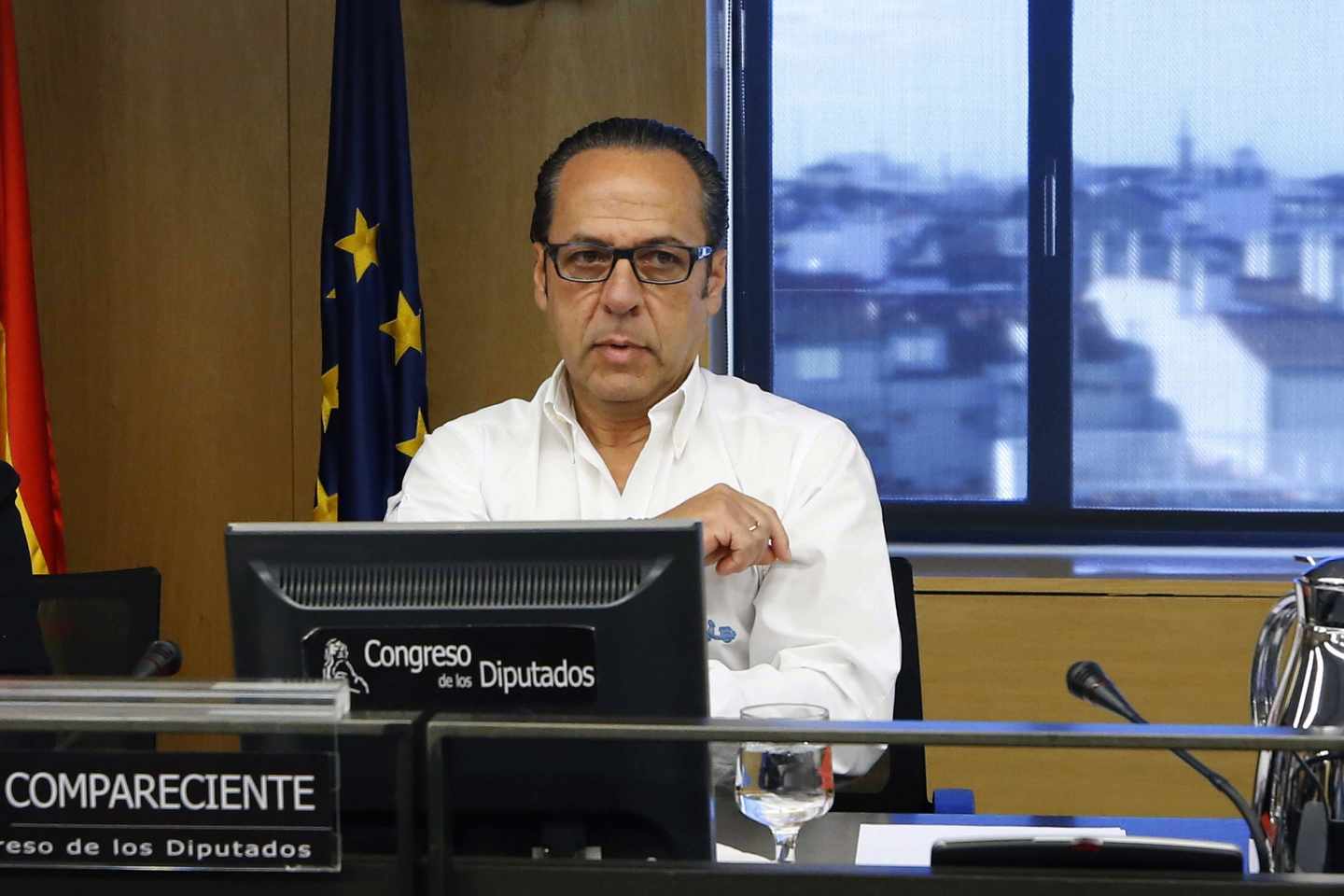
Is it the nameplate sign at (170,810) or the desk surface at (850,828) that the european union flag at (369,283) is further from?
the nameplate sign at (170,810)

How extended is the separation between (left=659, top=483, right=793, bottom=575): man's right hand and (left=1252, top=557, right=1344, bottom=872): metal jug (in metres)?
0.63

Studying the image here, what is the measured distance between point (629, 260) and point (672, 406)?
9.0 inches

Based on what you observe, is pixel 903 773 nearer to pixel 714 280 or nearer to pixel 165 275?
pixel 714 280

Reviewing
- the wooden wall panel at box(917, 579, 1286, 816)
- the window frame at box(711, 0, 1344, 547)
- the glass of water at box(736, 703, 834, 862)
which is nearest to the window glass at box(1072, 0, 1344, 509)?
the window frame at box(711, 0, 1344, 547)

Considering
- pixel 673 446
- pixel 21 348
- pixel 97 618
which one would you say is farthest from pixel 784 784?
pixel 21 348

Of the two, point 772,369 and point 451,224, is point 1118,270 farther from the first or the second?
point 451,224

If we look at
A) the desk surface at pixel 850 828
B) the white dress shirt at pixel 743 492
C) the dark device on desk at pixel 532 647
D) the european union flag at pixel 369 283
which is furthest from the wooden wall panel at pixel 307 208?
the dark device on desk at pixel 532 647

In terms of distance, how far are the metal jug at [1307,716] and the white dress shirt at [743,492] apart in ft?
1.96

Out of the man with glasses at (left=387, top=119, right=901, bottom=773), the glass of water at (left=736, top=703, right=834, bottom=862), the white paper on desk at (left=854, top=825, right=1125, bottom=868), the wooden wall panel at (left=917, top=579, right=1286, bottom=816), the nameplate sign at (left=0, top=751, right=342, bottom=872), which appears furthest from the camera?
the wooden wall panel at (left=917, top=579, right=1286, bottom=816)

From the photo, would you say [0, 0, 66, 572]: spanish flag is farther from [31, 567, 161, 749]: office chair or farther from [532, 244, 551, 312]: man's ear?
[532, 244, 551, 312]: man's ear

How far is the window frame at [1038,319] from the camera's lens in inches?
141

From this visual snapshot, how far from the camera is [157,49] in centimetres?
360

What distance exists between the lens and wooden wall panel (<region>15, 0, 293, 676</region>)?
3602 mm

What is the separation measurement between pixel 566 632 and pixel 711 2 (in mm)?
2941
